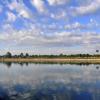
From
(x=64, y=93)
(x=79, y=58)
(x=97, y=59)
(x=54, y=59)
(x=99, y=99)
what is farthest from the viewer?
(x=54, y=59)

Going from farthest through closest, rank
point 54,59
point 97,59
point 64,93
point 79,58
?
point 54,59
point 79,58
point 97,59
point 64,93

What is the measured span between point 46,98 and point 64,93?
361cm

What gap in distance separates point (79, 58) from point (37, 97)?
160139mm

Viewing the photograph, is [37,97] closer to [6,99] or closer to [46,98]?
[46,98]

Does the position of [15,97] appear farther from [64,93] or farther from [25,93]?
[64,93]

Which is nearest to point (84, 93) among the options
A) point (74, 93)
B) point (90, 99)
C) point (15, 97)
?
point (74, 93)

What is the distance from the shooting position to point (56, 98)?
1028 inches

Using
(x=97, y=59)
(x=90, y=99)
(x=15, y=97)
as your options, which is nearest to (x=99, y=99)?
(x=90, y=99)

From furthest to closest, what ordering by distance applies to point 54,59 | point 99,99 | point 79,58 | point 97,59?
point 54,59 → point 79,58 → point 97,59 → point 99,99

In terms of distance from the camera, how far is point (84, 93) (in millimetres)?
29188

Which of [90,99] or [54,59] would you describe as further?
[54,59]

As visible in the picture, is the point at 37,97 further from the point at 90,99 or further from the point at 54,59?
the point at 54,59

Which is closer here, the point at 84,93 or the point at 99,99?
the point at 99,99

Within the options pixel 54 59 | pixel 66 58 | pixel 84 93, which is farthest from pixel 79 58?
pixel 84 93
